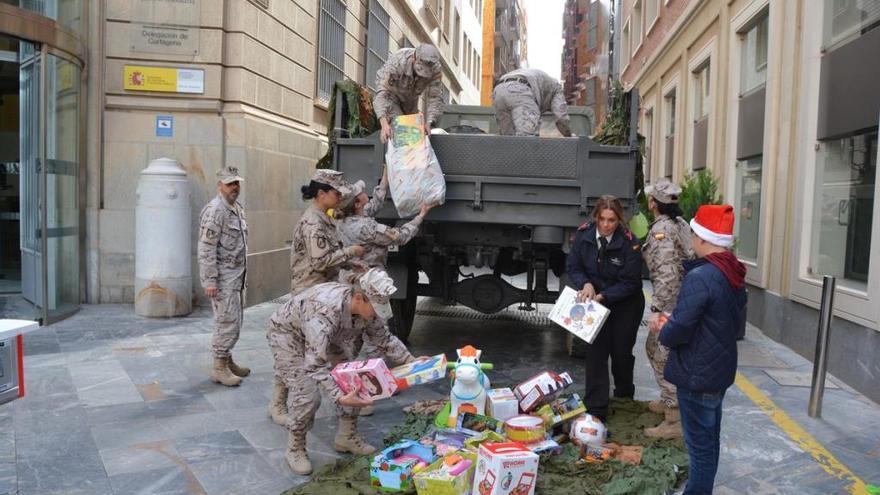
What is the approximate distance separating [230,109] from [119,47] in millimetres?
1462

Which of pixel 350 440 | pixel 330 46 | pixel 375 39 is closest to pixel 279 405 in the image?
pixel 350 440

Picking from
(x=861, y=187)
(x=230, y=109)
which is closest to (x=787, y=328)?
(x=861, y=187)

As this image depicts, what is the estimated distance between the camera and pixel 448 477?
3.29 metres

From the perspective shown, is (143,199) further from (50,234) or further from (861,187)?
Answer: (861,187)

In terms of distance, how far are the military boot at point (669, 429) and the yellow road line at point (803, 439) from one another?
77 cm

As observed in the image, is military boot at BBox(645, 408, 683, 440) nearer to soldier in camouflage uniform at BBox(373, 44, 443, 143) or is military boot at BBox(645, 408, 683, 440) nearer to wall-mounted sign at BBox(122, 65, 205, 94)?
soldier in camouflage uniform at BBox(373, 44, 443, 143)

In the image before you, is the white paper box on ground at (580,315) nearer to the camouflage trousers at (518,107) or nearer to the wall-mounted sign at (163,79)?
the camouflage trousers at (518,107)

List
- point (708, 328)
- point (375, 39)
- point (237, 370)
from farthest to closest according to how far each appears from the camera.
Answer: point (375, 39)
point (237, 370)
point (708, 328)

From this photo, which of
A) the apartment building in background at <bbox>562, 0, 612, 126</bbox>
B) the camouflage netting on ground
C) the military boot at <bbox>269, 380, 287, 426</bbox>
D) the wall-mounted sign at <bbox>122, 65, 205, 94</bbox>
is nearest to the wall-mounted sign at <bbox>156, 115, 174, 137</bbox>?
the wall-mounted sign at <bbox>122, 65, 205, 94</bbox>

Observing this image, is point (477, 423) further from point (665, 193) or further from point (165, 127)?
point (165, 127)

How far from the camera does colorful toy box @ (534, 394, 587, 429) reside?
4.26 metres

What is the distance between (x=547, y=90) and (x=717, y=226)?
3532 mm

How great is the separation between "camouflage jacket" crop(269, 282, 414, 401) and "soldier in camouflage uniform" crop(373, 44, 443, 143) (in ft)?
7.45

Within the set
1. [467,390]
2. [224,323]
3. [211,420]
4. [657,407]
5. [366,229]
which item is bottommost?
[211,420]
